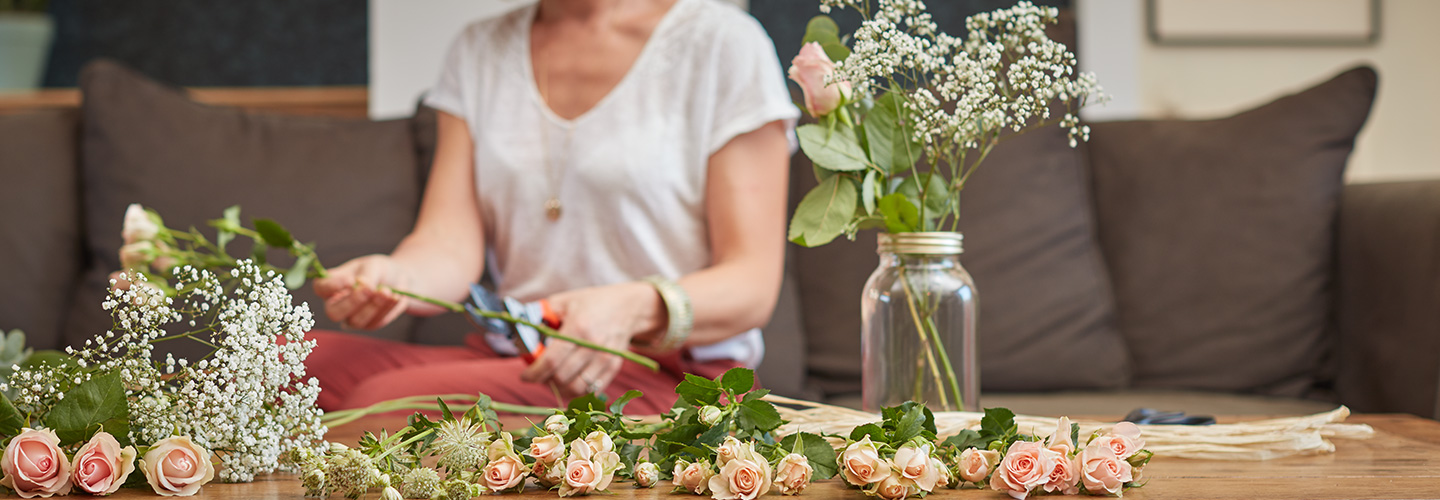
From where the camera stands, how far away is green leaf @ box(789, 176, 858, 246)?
71 centimetres

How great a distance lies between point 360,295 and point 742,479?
655mm

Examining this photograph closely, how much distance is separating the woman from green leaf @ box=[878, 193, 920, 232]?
0.41m

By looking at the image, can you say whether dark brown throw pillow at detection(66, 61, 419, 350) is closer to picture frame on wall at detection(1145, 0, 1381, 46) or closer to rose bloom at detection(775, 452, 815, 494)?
rose bloom at detection(775, 452, 815, 494)

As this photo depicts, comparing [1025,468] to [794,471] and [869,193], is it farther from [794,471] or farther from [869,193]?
[869,193]

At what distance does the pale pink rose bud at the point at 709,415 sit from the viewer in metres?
0.55

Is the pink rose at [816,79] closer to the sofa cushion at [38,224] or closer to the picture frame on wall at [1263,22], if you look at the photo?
the sofa cushion at [38,224]

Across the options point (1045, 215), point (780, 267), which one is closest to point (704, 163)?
point (780, 267)

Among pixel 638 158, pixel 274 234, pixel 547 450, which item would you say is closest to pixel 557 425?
pixel 547 450

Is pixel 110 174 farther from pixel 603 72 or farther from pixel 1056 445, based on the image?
pixel 1056 445

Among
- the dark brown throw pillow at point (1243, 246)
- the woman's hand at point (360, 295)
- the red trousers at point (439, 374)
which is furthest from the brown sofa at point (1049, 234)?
the woman's hand at point (360, 295)

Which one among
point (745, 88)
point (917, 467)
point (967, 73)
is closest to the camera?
point (917, 467)

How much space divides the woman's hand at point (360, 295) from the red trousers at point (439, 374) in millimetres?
54

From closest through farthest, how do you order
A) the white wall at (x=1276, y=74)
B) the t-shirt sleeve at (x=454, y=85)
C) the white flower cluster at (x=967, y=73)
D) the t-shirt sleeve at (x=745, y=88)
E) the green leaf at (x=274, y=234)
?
1. the white flower cluster at (x=967, y=73)
2. the green leaf at (x=274, y=234)
3. the t-shirt sleeve at (x=745, y=88)
4. the t-shirt sleeve at (x=454, y=85)
5. the white wall at (x=1276, y=74)

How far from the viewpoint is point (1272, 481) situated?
1.99 ft
